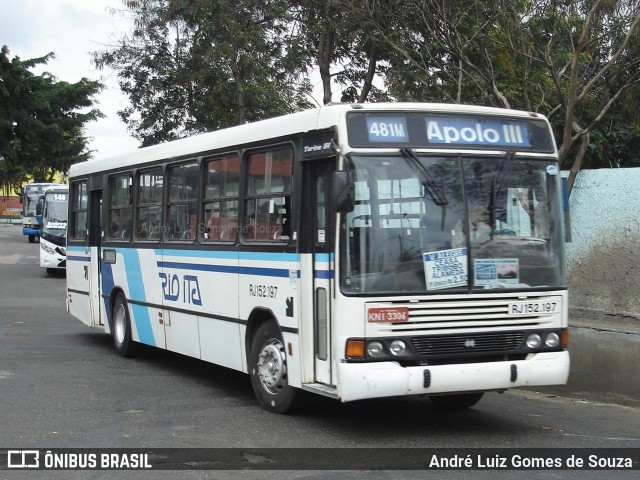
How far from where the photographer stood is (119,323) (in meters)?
13.5

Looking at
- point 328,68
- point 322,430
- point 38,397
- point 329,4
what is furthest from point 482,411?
point 328,68

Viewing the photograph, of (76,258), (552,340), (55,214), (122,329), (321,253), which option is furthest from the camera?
(55,214)

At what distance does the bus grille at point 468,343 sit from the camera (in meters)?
7.86

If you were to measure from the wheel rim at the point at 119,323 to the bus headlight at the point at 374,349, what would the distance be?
20.6 feet

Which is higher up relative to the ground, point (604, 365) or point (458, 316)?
point (458, 316)

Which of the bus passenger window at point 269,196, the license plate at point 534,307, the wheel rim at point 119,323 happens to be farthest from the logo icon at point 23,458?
the wheel rim at point 119,323

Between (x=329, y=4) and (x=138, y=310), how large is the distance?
880cm

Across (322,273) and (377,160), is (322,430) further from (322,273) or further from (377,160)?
(377,160)

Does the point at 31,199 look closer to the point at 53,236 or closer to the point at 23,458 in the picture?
the point at 53,236

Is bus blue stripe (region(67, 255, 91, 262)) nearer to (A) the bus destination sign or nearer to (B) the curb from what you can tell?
(B) the curb

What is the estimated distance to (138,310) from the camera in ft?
41.7

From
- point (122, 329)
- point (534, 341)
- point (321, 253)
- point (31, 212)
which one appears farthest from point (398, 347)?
point (31, 212)

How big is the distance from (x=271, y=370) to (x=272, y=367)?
41mm

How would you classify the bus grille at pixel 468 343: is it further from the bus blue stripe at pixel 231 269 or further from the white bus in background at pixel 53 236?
the white bus in background at pixel 53 236
